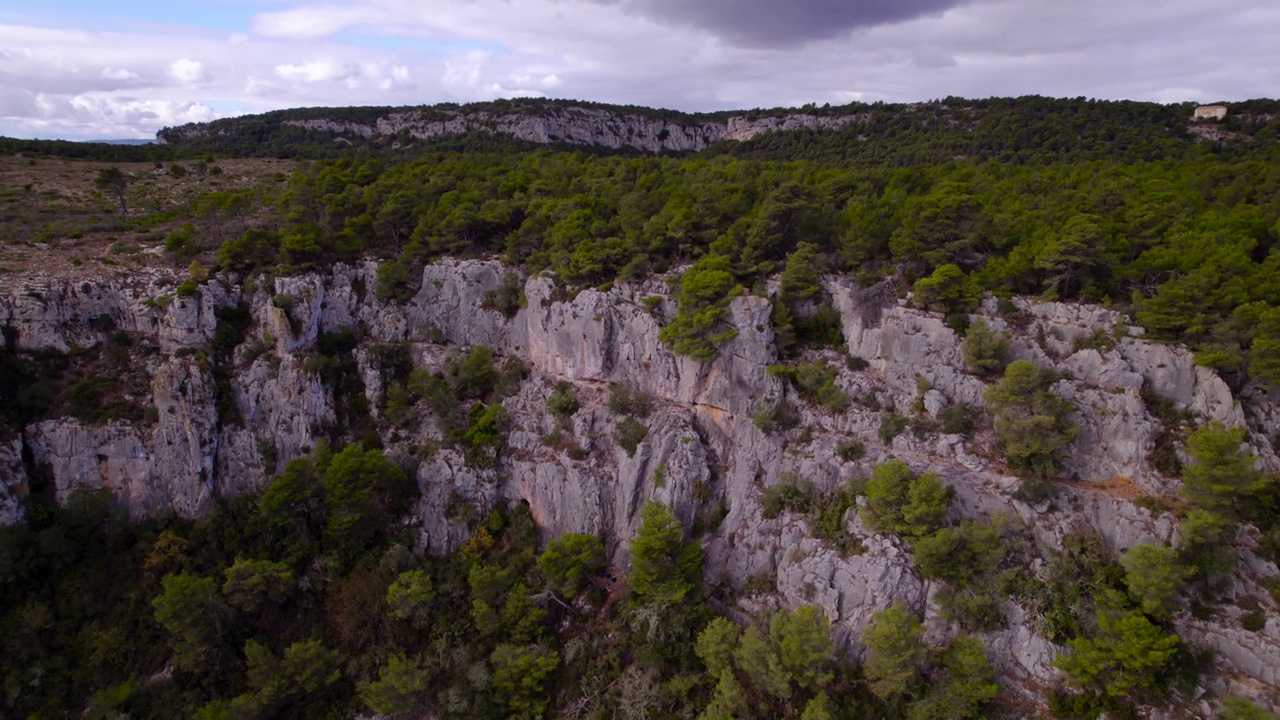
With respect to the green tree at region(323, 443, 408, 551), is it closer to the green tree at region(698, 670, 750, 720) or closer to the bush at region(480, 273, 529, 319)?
the bush at region(480, 273, 529, 319)

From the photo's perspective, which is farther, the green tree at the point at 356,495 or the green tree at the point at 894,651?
the green tree at the point at 356,495

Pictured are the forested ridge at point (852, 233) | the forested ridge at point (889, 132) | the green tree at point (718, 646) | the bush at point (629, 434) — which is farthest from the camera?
the forested ridge at point (889, 132)

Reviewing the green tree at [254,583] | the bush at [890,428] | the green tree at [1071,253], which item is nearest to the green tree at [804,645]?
the bush at [890,428]

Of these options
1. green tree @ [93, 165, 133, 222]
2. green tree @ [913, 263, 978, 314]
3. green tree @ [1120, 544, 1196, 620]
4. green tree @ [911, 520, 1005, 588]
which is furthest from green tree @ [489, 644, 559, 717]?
green tree @ [93, 165, 133, 222]

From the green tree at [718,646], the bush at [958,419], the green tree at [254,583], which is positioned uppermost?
the bush at [958,419]

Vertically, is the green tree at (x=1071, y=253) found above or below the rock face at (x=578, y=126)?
below

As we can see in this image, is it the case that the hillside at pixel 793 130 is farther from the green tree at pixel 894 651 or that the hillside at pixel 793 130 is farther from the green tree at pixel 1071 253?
the green tree at pixel 894 651

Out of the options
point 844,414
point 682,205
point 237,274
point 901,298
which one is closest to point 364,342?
point 237,274
